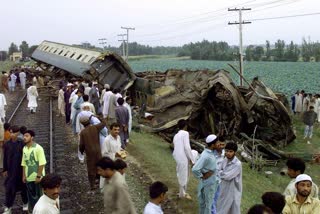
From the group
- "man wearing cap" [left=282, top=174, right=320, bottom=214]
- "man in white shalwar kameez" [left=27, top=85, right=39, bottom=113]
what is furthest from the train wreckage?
"man wearing cap" [left=282, top=174, right=320, bottom=214]

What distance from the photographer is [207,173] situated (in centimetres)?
670

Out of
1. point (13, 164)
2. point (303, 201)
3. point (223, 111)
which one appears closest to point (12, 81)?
point (223, 111)

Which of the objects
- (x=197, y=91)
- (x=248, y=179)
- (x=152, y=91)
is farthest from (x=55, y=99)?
(x=248, y=179)

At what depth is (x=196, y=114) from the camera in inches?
641

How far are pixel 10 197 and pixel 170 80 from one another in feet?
43.2

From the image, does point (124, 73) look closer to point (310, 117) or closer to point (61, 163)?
point (310, 117)

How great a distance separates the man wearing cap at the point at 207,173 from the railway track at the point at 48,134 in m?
2.60

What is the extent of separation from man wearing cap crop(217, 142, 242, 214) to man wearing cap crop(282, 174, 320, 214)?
1.68m

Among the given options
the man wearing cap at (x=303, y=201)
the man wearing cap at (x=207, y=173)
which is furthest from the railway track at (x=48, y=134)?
the man wearing cap at (x=303, y=201)

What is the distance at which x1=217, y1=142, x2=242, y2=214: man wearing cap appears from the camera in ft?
21.4

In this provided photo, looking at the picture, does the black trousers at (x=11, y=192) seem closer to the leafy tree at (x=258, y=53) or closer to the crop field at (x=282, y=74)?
the crop field at (x=282, y=74)

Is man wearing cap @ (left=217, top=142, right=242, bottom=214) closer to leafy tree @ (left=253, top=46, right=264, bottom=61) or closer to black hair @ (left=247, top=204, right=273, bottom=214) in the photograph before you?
black hair @ (left=247, top=204, right=273, bottom=214)

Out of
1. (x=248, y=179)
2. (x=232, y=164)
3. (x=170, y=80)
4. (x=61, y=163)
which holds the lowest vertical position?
(x=248, y=179)

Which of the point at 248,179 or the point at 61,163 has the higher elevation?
the point at 61,163
